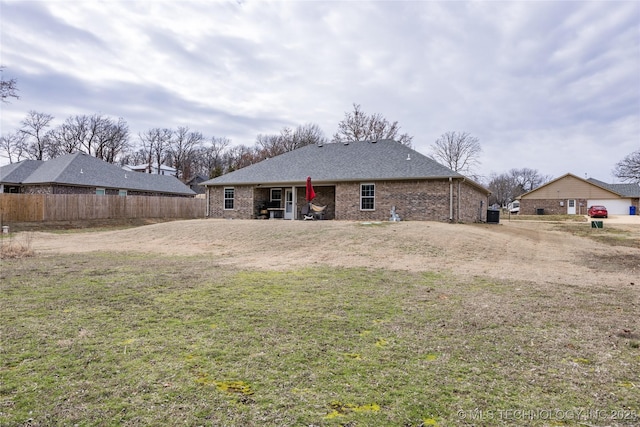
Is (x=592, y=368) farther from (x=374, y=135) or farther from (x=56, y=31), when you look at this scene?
(x=374, y=135)

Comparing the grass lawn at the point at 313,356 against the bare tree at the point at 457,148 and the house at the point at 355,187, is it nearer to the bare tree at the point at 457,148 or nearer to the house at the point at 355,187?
the house at the point at 355,187

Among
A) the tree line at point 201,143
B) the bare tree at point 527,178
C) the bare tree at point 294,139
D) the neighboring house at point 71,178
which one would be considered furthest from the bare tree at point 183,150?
the bare tree at point 527,178

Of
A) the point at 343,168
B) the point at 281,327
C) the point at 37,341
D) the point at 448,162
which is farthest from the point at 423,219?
the point at 448,162

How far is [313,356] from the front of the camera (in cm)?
311

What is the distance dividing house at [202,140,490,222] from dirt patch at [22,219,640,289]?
5.01 metres

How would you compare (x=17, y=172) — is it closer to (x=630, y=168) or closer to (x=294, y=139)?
(x=294, y=139)

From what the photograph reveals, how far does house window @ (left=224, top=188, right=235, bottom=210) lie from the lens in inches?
964

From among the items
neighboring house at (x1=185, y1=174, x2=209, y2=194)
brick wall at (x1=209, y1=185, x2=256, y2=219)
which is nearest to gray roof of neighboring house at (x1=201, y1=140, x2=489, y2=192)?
brick wall at (x1=209, y1=185, x2=256, y2=219)

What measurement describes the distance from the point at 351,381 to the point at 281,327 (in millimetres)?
1388

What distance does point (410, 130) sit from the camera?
4316cm

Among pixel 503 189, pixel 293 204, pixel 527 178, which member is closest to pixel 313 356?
pixel 293 204

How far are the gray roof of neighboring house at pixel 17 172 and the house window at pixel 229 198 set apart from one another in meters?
20.9

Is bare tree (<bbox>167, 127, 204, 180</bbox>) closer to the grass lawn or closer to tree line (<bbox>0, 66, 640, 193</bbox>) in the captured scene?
tree line (<bbox>0, 66, 640, 193</bbox>)

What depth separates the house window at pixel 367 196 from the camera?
20405mm
